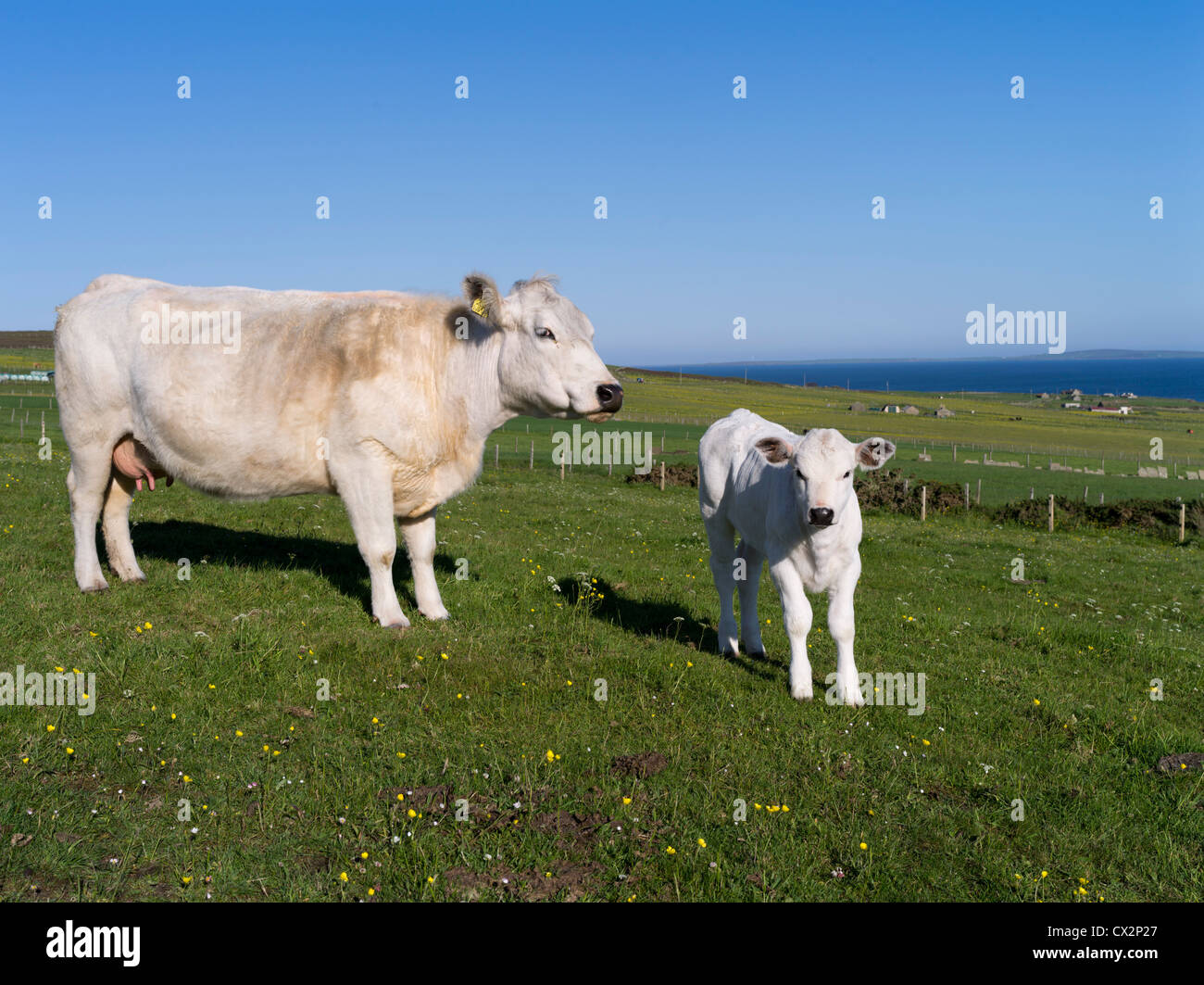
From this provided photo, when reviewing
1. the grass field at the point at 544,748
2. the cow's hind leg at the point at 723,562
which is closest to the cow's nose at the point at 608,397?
the cow's hind leg at the point at 723,562

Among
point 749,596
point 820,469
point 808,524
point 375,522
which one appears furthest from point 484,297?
point 749,596

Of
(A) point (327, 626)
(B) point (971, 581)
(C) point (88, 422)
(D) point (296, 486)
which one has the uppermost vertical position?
(C) point (88, 422)

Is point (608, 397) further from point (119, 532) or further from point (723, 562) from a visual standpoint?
point (119, 532)

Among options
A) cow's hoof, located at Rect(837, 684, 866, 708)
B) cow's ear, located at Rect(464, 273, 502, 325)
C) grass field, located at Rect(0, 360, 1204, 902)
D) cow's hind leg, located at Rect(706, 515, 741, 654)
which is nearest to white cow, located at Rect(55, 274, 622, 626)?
cow's ear, located at Rect(464, 273, 502, 325)

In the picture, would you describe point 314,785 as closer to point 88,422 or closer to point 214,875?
point 214,875

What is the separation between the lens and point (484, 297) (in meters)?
9.00

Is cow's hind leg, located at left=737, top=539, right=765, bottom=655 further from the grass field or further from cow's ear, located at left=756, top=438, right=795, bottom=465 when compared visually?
cow's ear, located at left=756, top=438, right=795, bottom=465

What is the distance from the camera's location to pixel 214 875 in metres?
4.96

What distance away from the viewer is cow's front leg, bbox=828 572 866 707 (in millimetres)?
8477

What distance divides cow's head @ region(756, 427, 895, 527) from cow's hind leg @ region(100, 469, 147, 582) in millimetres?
7338

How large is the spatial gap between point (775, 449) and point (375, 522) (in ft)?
13.5
